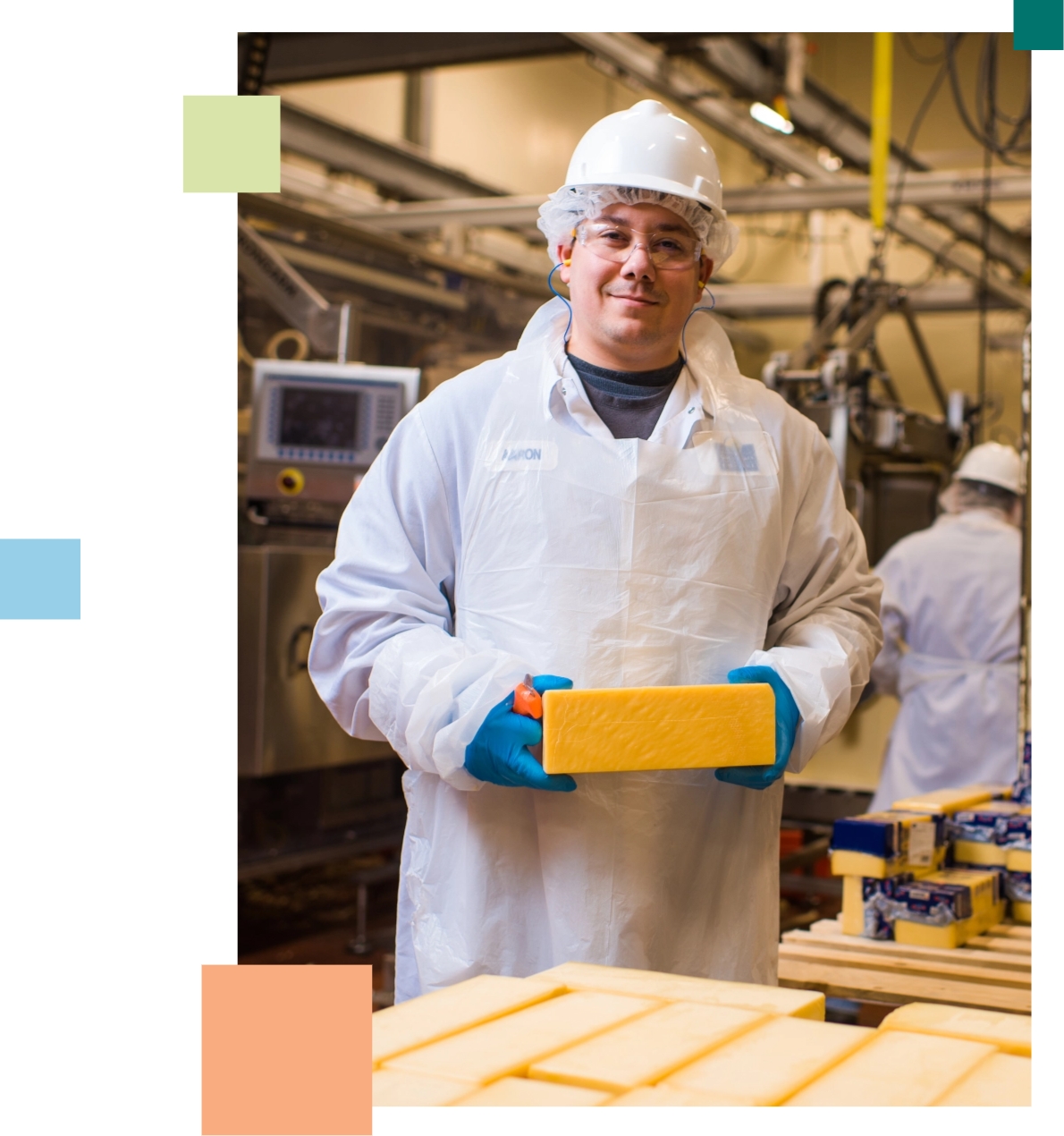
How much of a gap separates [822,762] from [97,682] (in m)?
3.76

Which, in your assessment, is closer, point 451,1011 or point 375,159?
point 451,1011

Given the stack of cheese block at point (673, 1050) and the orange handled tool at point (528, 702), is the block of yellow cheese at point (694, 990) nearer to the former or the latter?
the stack of cheese block at point (673, 1050)

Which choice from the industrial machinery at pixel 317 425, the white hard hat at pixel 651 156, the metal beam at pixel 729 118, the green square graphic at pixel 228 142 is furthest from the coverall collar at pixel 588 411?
the metal beam at pixel 729 118

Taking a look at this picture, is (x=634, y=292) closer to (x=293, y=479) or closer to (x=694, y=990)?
(x=694, y=990)

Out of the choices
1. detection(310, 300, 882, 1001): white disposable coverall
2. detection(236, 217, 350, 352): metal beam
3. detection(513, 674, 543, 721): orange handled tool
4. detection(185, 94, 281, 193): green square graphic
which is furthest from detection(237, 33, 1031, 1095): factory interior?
detection(185, 94, 281, 193): green square graphic

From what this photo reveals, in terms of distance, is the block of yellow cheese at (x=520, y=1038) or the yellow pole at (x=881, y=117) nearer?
the block of yellow cheese at (x=520, y=1038)

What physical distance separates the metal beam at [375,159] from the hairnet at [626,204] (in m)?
2.95

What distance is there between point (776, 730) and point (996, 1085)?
0.58m

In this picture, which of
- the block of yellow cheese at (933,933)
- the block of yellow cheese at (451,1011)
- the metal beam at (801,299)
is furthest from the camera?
the metal beam at (801,299)

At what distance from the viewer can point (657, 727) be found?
1.47 m

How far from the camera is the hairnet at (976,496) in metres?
4.31

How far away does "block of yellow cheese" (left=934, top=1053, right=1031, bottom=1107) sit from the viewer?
103cm

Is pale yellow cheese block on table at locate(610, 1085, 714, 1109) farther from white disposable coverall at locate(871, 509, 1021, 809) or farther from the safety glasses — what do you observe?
white disposable coverall at locate(871, 509, 1021, 809)
